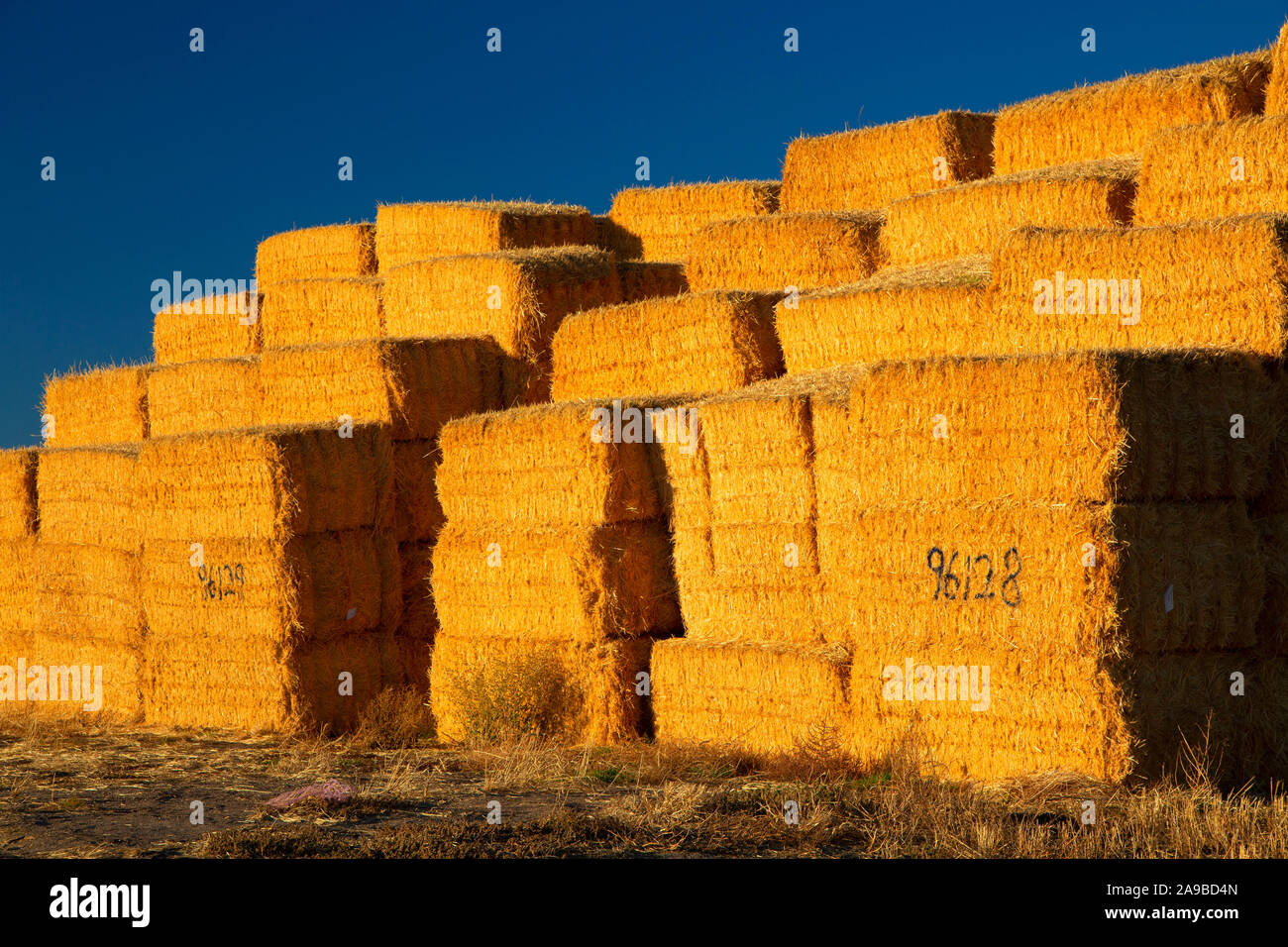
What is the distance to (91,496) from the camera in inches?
648

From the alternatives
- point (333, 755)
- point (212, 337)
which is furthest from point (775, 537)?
point (212, 337)

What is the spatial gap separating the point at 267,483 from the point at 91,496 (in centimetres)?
372

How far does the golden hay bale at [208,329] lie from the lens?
20.2 m

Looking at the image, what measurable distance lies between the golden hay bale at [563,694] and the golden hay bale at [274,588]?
1896mm

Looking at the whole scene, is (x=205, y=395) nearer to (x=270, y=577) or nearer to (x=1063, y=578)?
(x=270, y=577)

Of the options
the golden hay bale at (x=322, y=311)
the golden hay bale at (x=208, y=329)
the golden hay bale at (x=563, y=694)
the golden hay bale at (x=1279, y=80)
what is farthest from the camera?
the golden hay bale at (x=208, y=329)

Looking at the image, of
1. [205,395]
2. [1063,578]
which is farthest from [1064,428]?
[205,395]

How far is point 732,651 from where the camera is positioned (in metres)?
11.8

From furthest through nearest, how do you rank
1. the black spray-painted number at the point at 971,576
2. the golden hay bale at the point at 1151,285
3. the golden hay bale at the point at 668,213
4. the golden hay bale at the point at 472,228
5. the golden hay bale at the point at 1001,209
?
the golden hay bale at the point at 668,213 < the golden hay bale at the point at 472,228 < the golden hay bale at the point at 1001,209 < the golden hay bale at the point at 1151,285 < the black spray-painted number at the point at 971,576

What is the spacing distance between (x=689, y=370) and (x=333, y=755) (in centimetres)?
501

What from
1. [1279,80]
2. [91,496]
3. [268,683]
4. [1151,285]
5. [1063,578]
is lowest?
[268,683]

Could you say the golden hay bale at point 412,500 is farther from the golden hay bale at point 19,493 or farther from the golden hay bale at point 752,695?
the golden hay bale at point 19,493

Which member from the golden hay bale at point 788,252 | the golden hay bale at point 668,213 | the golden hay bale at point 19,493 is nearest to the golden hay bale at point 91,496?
the golden hay bale at point 19,493
